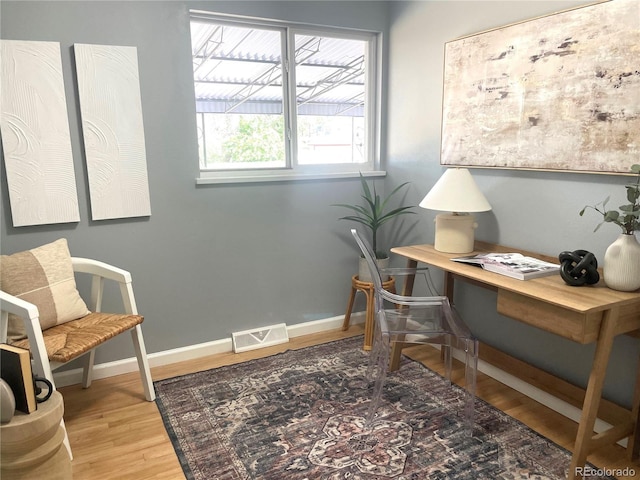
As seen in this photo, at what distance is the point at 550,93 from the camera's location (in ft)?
7.04

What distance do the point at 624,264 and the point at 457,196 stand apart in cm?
80

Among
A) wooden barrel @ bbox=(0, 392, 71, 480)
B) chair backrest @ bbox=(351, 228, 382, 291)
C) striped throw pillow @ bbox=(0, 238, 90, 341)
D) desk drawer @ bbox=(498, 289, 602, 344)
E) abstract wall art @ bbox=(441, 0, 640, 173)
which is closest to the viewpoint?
wooden barrel @ bbox=(0, 392, 71, 480)

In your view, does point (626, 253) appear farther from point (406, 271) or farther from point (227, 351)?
point (227, 351)

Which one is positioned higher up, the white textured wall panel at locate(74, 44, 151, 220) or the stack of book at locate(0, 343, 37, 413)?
the white textured wall panel at locate(74, 44, 151, 220)

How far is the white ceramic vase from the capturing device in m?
1.72

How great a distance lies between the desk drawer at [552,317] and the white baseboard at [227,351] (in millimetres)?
702

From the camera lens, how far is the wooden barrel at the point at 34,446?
1.41 metres

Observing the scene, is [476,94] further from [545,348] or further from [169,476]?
[169,476]

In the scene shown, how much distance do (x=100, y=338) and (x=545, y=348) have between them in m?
2.13

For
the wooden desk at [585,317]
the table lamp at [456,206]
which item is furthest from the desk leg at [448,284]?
the wooden desk at [585,317]

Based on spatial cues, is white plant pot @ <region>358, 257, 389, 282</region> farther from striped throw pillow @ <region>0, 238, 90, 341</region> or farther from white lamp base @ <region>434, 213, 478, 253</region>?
striped throw pillow @ <region>0, 238, 90, 341</region>

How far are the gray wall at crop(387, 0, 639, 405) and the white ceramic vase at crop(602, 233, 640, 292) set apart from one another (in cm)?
27

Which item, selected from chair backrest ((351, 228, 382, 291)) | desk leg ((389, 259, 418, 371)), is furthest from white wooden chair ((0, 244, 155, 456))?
desk leg ((389, 259, 418, 371))

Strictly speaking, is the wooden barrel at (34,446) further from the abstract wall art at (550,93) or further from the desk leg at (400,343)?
the abstract wall art at (550,93)
